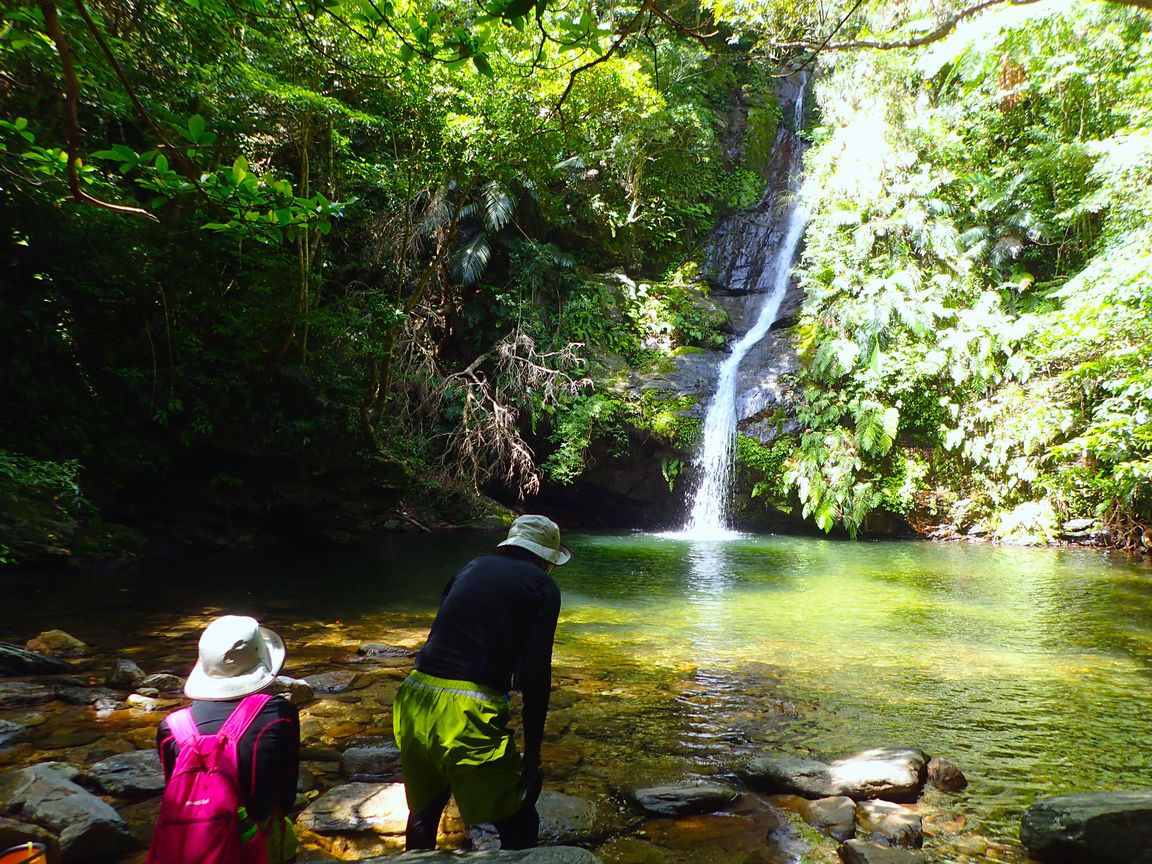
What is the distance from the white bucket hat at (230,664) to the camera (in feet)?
6.17

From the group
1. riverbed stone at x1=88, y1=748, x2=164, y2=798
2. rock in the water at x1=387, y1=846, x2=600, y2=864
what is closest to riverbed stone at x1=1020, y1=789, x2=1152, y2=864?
rock in the water at x1=387, y1=846, x2=600, y2=864

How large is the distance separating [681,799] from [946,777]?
1433 mm

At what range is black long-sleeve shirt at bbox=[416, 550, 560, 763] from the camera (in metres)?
2.41

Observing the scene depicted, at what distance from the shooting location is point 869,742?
13.6 ft

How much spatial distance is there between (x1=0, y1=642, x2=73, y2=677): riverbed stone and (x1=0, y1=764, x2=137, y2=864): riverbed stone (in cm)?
265

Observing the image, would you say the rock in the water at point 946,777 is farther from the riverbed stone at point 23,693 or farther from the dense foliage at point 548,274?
the dense foliage at point 548,274

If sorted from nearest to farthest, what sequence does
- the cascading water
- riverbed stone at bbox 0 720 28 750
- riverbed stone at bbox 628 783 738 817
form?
riverbed stone at bbox 628 783 738 817 → riverbed stone at bbox 0 720 28 750 → the cascading water

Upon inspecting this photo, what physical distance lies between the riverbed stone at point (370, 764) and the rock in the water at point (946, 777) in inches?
109

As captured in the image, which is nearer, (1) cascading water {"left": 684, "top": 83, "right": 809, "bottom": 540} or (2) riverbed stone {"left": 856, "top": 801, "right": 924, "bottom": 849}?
(2) riverbed stone {"left": 856, "top": 801, "right": 924, "bottom": 849}

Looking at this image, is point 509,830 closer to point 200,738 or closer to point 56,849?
point 200,738

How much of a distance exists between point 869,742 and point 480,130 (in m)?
9.80

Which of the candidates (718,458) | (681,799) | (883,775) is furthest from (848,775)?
(718,458)

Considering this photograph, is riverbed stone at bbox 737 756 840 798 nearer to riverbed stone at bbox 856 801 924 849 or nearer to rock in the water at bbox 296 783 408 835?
riverbed stone at bbox 856 801 924 849

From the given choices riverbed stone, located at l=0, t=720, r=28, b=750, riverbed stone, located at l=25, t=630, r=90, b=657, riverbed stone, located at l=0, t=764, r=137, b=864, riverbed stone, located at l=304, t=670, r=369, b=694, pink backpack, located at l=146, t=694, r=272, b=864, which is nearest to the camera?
pink backpack, located at l=146, t=694, r=272, b=864
